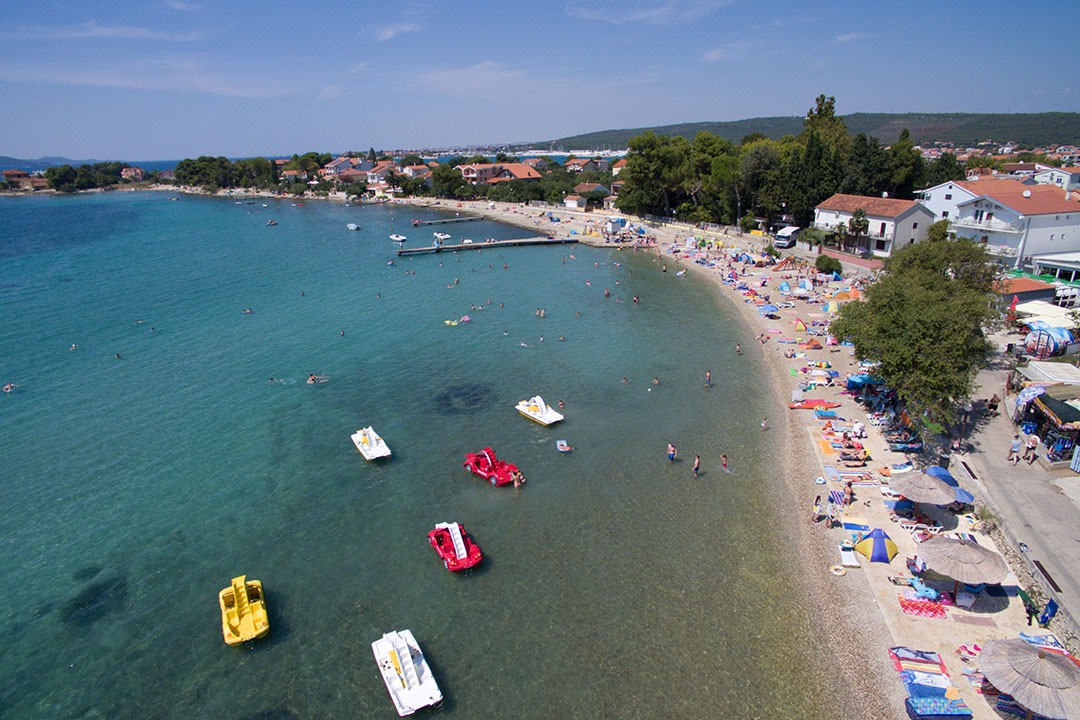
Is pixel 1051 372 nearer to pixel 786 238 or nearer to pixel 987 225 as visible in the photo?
pixel 987 225

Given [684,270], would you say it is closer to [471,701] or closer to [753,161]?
[753,161]

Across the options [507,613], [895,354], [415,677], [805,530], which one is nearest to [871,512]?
[805,530]

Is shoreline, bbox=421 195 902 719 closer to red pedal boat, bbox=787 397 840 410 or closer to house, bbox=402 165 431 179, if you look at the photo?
red pedal boat, bbox=787 397 840 410

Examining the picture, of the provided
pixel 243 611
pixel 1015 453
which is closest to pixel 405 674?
pixel 243 611

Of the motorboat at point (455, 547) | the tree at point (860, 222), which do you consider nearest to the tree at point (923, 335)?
the motorboat at point (455, 547)

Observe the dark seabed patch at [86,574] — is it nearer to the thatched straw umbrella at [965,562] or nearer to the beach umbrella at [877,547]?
the beach umbrella at [877,547]
